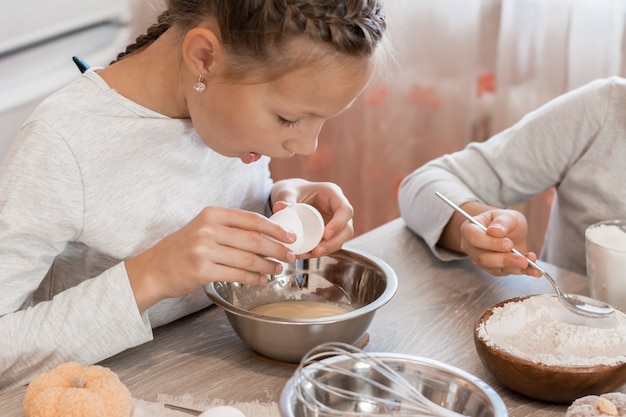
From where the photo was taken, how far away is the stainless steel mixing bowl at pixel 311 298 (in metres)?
1.08

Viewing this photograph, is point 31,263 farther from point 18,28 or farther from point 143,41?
point 18,28

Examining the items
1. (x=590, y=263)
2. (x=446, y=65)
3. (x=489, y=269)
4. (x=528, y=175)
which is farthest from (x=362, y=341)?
(x=446, y=65)

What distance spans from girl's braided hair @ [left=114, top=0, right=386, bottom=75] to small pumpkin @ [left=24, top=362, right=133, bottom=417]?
44 cm

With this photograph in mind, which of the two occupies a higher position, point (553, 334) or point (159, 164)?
point (159, 164)

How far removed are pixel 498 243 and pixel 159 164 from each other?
0.53 meters

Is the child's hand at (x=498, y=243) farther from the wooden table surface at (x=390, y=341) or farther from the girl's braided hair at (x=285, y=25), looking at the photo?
the girl's braided hair at (x=285, y=25)

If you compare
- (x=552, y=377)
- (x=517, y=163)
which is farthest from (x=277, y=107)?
(x=517, y=163)

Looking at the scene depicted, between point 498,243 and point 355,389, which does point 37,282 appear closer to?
point 355,389

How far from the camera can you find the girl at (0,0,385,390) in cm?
108

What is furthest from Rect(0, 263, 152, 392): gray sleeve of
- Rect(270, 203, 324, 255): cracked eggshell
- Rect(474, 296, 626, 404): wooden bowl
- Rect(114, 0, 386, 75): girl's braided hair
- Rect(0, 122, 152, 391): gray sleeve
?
Rect(474, 296, 626, 404): wooden bowl

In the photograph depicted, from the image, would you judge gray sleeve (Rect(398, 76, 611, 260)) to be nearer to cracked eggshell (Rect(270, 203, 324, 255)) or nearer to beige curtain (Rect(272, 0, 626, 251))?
cracked eggshell (Rect(270, 203, 324, 255))

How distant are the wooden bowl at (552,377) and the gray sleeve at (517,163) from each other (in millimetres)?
478

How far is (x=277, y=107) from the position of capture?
3.70 ft

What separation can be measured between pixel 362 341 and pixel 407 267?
28 cm
